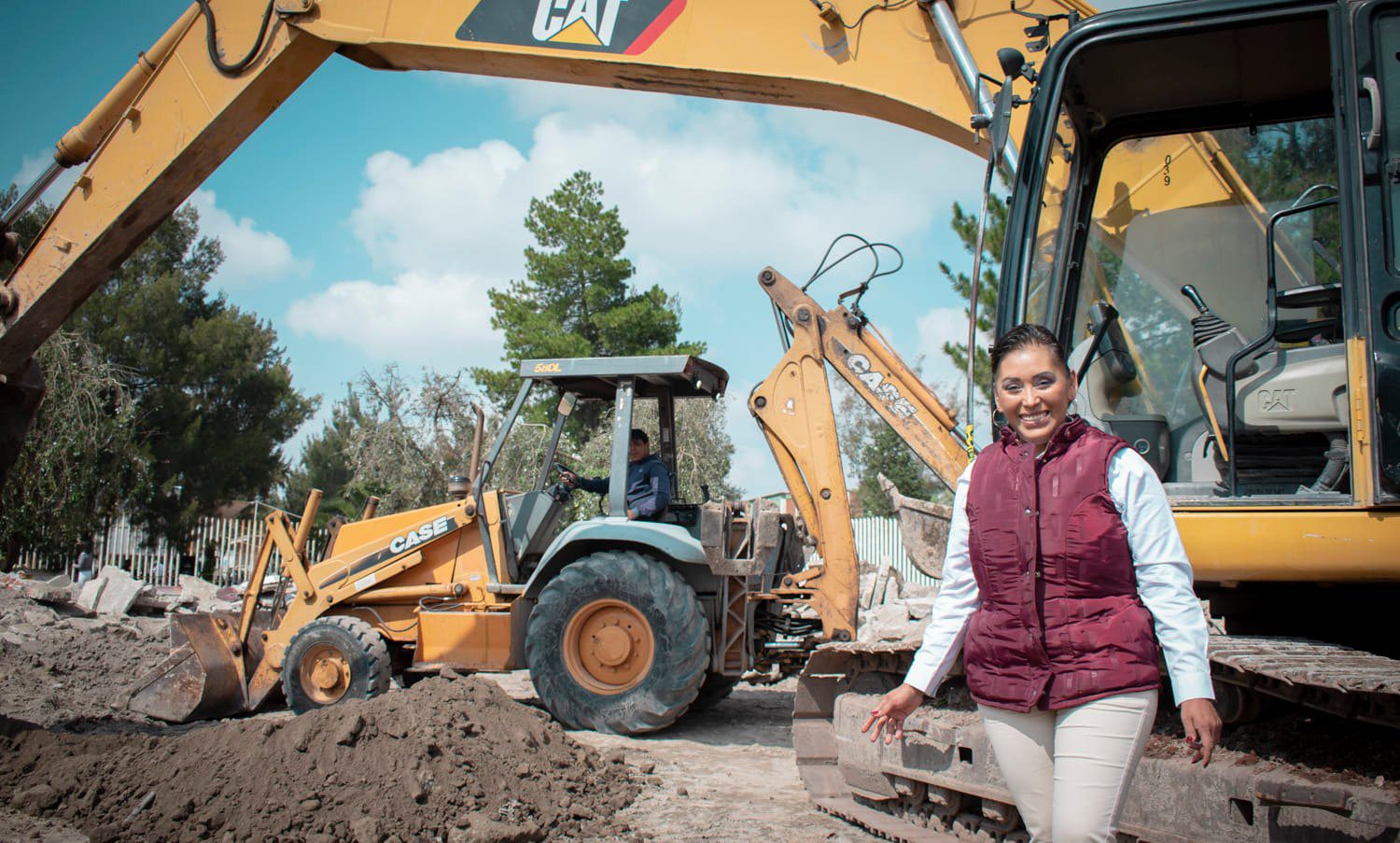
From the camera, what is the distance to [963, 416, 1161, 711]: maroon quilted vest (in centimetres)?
224

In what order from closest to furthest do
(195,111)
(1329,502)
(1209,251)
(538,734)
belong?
(1329,502) → (1209,251) → (538,734) → (195,111)

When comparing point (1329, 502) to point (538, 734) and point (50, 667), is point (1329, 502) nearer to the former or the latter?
point (538, 734)

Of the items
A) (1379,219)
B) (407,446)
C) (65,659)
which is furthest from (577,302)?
(1379,219)

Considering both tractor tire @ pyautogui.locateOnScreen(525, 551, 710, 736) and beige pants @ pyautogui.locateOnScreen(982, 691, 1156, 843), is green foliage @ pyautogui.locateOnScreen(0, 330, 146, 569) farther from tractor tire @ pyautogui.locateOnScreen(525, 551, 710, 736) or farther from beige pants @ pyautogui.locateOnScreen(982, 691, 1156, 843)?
beige pants @ pyautogui.locateOnScreen(982, 691, 1156, 843)

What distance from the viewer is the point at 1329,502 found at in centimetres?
299

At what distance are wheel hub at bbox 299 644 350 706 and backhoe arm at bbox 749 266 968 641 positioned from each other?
3.18 metres

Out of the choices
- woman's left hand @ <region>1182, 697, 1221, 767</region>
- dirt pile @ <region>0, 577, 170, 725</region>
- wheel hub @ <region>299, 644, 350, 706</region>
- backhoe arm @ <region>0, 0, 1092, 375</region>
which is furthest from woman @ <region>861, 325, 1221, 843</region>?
dirt pile @ <region>0, 577, 170, 725</region>

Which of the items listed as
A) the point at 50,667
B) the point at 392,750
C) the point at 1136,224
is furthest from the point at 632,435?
the point at 50,667

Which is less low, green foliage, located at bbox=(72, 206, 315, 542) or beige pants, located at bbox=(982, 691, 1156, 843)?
green foliage, located at bbox=(72, 206, 315, 542)

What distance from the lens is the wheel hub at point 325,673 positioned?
23.4ft

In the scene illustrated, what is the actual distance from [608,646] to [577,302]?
74.1 feet

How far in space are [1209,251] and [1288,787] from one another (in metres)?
1.96

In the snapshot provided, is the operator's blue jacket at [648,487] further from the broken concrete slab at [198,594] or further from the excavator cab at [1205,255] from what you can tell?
the broken concrete slab at [198,594]

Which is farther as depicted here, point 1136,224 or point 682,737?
point 682,737
